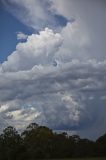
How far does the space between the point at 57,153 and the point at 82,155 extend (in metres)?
3.10

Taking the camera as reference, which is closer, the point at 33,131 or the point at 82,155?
the point at 82,155

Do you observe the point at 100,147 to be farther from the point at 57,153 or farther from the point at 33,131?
the point at 33,131

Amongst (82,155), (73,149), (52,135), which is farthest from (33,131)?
(82,155)

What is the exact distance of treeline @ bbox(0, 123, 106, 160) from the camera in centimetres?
2762

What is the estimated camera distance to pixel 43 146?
3428 centimetres

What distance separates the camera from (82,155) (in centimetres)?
2933

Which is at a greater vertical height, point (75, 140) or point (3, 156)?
point (75, 140)

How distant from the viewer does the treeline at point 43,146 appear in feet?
90.6

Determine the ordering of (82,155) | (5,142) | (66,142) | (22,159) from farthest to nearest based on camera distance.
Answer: (66,142), (5,142), (82,155), (22,159)

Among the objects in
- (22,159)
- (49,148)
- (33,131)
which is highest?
(33,131)

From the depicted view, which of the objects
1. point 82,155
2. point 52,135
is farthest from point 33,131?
point 82,155

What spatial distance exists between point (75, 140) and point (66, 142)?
242cm

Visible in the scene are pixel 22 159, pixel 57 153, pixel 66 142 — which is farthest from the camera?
pixel 66 142

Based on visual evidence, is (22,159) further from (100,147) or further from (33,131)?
(33,131)
